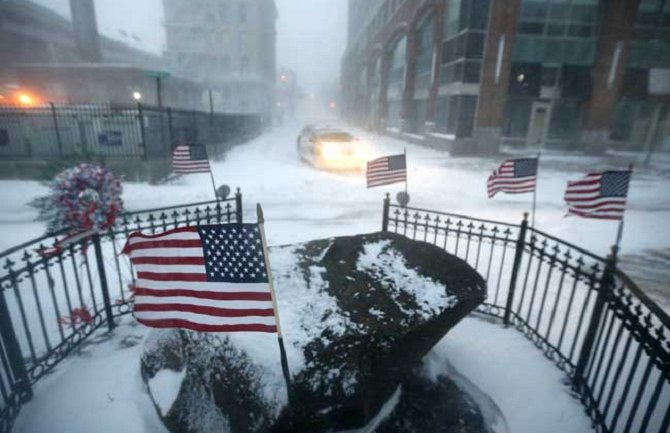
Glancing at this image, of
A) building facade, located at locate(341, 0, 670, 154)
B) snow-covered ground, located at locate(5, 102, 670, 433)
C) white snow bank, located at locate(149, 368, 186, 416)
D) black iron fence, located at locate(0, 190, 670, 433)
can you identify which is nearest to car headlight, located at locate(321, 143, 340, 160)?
snow-covered ground, located at locate(5, 102, 670, 433)

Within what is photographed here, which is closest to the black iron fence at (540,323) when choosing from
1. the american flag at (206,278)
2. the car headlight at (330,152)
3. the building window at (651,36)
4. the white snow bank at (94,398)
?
the white snow bank at (94,398)

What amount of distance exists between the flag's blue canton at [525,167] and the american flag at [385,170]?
2.13 meters

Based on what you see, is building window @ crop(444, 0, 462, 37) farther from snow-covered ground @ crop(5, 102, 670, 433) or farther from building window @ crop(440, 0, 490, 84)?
snow-covered ground @ crop(5, 102, 670, 433)

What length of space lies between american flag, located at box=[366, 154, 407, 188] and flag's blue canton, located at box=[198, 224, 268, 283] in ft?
17.6

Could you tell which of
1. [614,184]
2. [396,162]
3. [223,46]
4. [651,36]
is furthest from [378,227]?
[223,46]

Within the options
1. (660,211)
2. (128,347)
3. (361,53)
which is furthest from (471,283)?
(361,53)

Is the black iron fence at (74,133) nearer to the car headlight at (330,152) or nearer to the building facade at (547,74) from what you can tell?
the car headlight at (330,152)

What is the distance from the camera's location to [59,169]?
23.9 ft

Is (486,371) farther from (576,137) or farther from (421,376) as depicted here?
(576,137)

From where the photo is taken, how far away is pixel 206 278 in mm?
2482

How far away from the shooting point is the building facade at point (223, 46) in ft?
169

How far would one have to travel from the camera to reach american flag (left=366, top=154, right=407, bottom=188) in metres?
7.45

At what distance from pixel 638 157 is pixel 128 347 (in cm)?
2760

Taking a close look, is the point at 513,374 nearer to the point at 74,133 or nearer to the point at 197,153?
the point at 197,153
